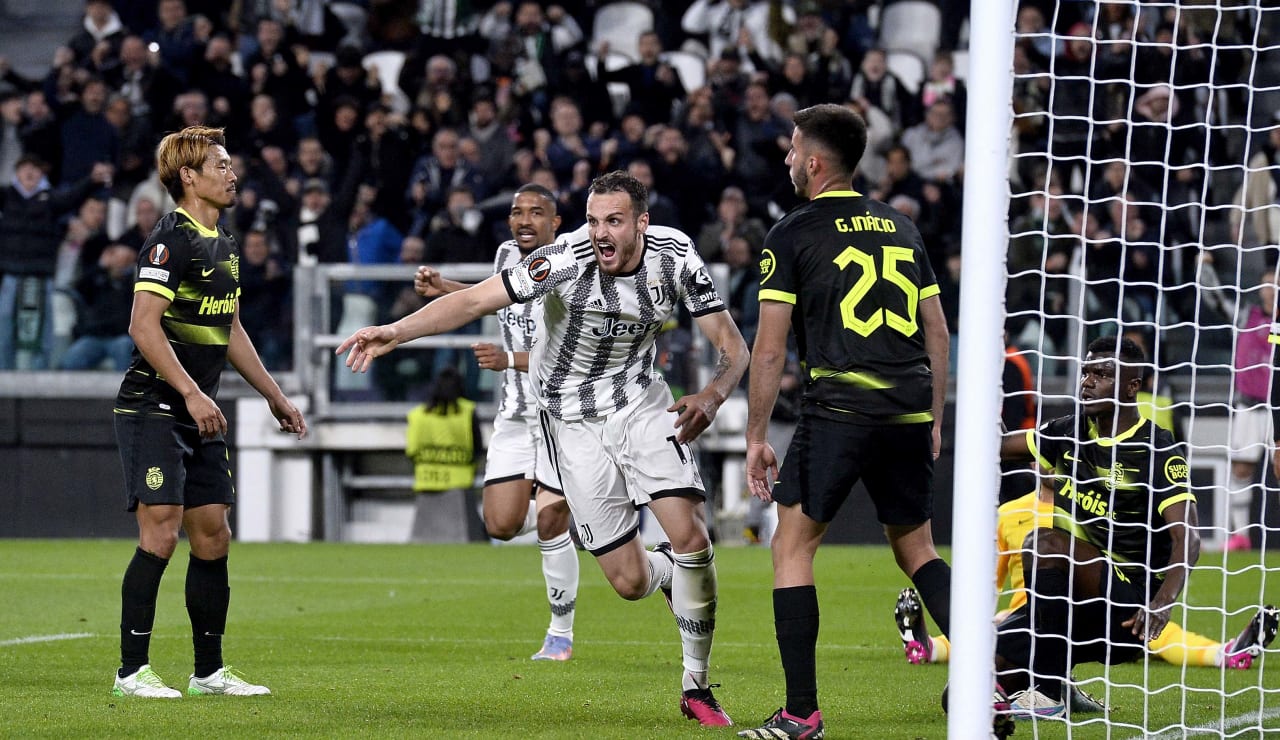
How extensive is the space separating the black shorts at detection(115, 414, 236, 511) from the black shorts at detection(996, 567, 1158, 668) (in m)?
2.96

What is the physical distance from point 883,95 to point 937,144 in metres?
0.91

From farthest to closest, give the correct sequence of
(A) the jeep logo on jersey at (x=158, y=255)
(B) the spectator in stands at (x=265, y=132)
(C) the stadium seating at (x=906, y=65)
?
(C) the stadium seating at (x=906, y=65) → (B) the spectator in stands at (x=265, y=132) → (A) the jeep logo on jersey at (x=158, y=255)

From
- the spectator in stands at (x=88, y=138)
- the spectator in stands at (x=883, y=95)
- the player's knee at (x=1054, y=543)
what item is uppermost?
the spectator in stands at (x=883, y=95)

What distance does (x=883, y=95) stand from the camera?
54.1 feet

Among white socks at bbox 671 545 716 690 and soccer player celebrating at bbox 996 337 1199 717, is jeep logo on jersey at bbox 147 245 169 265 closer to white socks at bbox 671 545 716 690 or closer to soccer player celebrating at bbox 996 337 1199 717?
white socks at bbox 671 545 716 690

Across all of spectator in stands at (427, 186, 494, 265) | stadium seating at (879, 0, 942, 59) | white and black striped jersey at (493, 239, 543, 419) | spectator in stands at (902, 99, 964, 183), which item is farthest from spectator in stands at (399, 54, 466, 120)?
white and black striped jersey at (493, 239, 543, 419)

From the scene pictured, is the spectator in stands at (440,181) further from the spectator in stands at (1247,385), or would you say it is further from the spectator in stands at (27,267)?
the spectator in stands at (1247,385)

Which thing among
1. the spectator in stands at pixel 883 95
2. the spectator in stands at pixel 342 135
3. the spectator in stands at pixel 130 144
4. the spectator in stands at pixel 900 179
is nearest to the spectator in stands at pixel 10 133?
the spectator in stands at pixel 130 144

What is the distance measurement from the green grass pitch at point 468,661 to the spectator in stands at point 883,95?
5375mm

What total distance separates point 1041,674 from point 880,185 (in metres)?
10.1

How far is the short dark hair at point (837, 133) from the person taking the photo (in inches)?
202

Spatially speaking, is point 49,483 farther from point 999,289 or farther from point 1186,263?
point 999,289

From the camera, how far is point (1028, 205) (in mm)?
15531

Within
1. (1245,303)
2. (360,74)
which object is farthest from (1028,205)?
(360,74)
